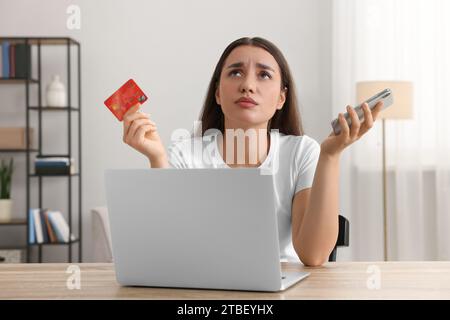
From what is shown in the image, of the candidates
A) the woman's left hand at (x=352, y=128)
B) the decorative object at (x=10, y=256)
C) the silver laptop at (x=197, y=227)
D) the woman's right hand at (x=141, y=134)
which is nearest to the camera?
the silver laptop at (x=197, y=227)

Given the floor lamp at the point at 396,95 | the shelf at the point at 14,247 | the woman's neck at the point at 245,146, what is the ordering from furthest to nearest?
1. the shelf at the point at 14,247
2. the floor lamp at the point at 396,95
3. the woman's neck at the point at 245,146

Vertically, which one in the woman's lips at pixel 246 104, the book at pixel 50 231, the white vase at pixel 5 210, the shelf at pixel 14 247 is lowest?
the shelf at pixel 14 247

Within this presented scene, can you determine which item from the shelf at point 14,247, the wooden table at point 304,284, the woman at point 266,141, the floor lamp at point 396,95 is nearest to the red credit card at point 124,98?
the woman at point 266,141

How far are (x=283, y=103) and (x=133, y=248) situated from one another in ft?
2.97

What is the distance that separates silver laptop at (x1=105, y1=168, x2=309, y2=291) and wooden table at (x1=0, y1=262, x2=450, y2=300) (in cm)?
3

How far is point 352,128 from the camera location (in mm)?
1341

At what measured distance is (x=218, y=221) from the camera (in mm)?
1131

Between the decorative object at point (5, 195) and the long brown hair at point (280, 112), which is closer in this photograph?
the long brown hair at point (280, 112)

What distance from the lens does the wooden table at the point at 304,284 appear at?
1123 millimetres

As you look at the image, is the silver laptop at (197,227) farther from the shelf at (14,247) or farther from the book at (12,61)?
the shelf at (14,247)

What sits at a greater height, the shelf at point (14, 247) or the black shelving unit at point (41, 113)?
the black shelving unit at point (41, 113)

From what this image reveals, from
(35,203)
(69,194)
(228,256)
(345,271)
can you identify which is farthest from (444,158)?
(228,256)

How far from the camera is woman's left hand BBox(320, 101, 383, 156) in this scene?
1.32 meters
